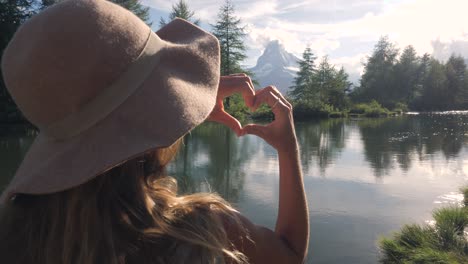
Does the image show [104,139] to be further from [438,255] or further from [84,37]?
[438,255]

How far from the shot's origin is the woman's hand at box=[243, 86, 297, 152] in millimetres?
989

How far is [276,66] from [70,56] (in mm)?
190794

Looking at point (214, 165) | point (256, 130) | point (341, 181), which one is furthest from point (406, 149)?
point (256, 130)

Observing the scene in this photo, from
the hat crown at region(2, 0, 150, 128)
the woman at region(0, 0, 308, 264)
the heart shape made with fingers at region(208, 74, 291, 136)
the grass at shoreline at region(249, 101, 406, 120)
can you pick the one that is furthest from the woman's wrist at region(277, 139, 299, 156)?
the grass at shoreline at region(249, 101, 406, 120)

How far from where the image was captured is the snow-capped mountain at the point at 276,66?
182500 mm

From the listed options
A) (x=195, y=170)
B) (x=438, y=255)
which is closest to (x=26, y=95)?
(x=438, y=255)

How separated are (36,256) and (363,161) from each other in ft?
29.1

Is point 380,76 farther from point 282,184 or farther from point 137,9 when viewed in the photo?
point 282,184

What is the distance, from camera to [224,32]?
28672 millimetres

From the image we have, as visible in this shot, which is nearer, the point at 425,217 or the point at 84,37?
the point at 84,37

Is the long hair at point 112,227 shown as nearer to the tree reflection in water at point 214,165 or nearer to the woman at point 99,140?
the woman at point 99,140

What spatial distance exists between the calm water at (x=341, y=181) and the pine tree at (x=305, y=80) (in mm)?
23421

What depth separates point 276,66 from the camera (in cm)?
18788

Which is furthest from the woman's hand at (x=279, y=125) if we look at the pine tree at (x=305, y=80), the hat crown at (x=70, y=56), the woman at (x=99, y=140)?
the pine tree at (x=305, y=80)
